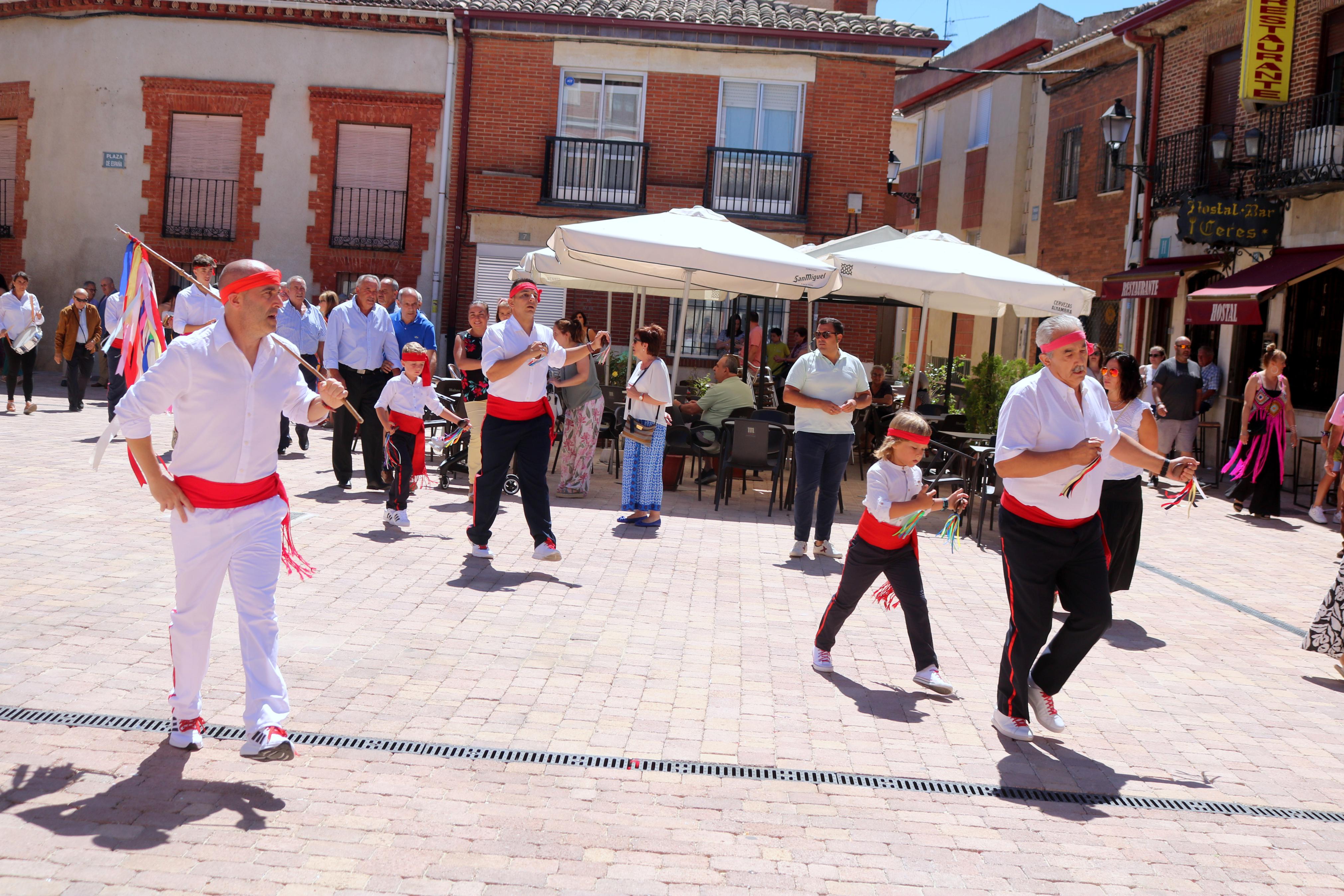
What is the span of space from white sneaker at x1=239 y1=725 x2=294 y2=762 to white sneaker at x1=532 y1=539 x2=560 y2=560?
12.5 feet

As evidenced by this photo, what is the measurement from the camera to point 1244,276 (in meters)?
17.3

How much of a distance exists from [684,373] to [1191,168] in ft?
29.6

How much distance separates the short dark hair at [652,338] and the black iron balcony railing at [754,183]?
484 inches

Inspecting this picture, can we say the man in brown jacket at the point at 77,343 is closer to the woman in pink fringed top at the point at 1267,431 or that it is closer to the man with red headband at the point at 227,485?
the man with red headband at the point at 227,485

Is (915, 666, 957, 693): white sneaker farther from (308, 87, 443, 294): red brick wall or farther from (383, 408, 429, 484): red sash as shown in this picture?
(308, 87, 443, 294): red brick wall

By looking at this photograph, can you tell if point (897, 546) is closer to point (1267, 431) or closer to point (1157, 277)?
point (1267, 431)

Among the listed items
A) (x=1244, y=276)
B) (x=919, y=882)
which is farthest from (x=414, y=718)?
(x=1244, y=276)

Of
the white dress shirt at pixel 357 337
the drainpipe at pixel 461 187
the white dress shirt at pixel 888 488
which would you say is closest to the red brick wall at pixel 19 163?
the drainpipe at pixel 461 187

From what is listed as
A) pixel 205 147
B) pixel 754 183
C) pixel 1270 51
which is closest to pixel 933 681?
pixel 1270 51

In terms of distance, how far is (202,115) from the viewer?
74.8ft

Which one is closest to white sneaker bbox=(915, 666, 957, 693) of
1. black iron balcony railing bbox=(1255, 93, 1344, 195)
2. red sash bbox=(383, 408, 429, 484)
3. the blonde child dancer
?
the blonde child dancer

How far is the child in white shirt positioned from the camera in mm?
9211

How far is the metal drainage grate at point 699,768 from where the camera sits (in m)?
4.59

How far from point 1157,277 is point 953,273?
36.1ft
